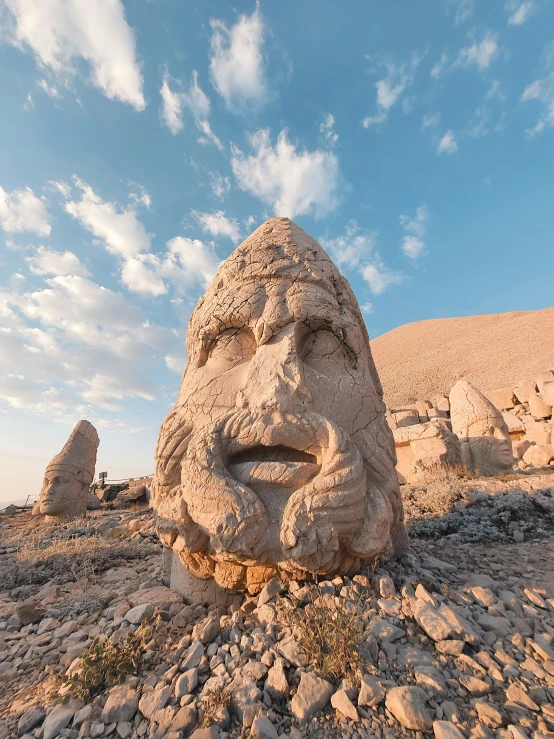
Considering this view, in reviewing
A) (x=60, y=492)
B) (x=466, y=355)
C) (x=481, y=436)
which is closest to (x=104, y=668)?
(x=481, y=436)

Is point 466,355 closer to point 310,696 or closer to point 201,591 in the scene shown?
point 201,591

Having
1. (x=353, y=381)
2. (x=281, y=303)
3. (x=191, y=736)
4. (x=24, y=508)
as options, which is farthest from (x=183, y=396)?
(x=24, y=508)

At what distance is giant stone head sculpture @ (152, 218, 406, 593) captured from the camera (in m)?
2.07

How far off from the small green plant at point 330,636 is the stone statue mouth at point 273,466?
648mm

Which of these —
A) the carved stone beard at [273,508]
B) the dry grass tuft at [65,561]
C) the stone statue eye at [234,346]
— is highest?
the stone statue eye at [234,346]

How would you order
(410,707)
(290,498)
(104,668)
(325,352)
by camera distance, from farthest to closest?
(325,352), (290,498), (104,668), (410,707)

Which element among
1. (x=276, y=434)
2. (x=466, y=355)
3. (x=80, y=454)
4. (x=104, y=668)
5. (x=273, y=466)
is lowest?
(x=104, y=668)

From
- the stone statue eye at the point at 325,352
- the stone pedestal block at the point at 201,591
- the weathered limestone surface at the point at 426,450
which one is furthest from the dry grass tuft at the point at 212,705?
the weathered limestone surface at the point at 426,450

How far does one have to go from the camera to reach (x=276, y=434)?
7.58 feet

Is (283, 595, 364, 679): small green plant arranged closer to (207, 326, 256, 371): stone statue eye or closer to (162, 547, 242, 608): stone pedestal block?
(162, 547, 242, 608): stone pedestal block

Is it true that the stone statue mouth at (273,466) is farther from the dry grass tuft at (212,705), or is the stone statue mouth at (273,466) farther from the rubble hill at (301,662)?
the dry grass tuft at (212,705)

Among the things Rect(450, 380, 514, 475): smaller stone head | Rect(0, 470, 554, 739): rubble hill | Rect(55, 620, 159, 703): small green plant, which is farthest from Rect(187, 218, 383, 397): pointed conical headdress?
Rect(450, 380, 514, 475): smaller stone head

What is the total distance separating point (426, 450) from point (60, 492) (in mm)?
9172

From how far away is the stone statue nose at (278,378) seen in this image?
2395 millimetres
